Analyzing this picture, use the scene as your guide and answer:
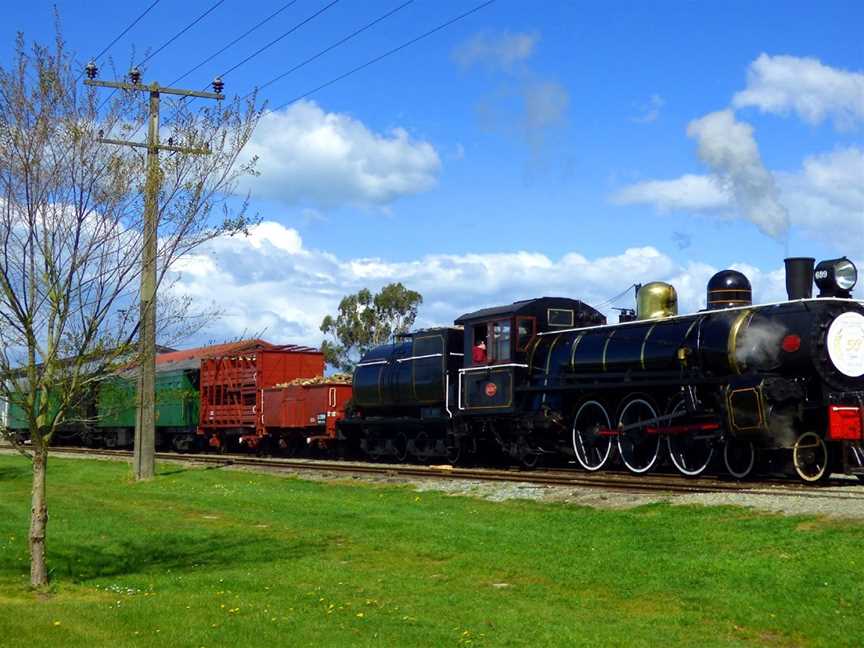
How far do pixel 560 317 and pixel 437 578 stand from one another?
1600cm

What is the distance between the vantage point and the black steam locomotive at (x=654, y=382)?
63.5 feet

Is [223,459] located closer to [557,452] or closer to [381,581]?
[557,452]

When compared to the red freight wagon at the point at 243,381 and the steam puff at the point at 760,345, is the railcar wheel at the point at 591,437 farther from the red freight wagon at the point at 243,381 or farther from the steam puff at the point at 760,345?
the red freight wagon at the point at 243,381

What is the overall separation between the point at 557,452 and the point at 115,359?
16.7 meters

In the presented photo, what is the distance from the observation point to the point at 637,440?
22.6m

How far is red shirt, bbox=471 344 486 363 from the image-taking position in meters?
27.3

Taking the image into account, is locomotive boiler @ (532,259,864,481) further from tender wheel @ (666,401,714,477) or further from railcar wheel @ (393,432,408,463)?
railcar wheel @ (393,432,408,463)

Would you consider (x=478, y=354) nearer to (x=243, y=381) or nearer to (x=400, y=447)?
(x=400, y=447)

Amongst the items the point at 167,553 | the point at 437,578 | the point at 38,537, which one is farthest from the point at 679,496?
the point at 38,537

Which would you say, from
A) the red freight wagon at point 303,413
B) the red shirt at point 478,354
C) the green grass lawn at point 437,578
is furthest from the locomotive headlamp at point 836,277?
the red freight wagon at point 303,413

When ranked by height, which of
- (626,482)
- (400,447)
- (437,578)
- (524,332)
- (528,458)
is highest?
(524,332)

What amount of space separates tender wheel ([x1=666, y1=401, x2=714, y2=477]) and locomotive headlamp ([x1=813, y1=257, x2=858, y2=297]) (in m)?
3.55

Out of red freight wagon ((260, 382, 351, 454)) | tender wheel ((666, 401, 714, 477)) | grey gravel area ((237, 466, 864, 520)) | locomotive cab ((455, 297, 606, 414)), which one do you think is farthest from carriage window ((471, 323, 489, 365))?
red freight wagon ((260, 382, 351, 454))

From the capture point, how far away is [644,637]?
8.36m
